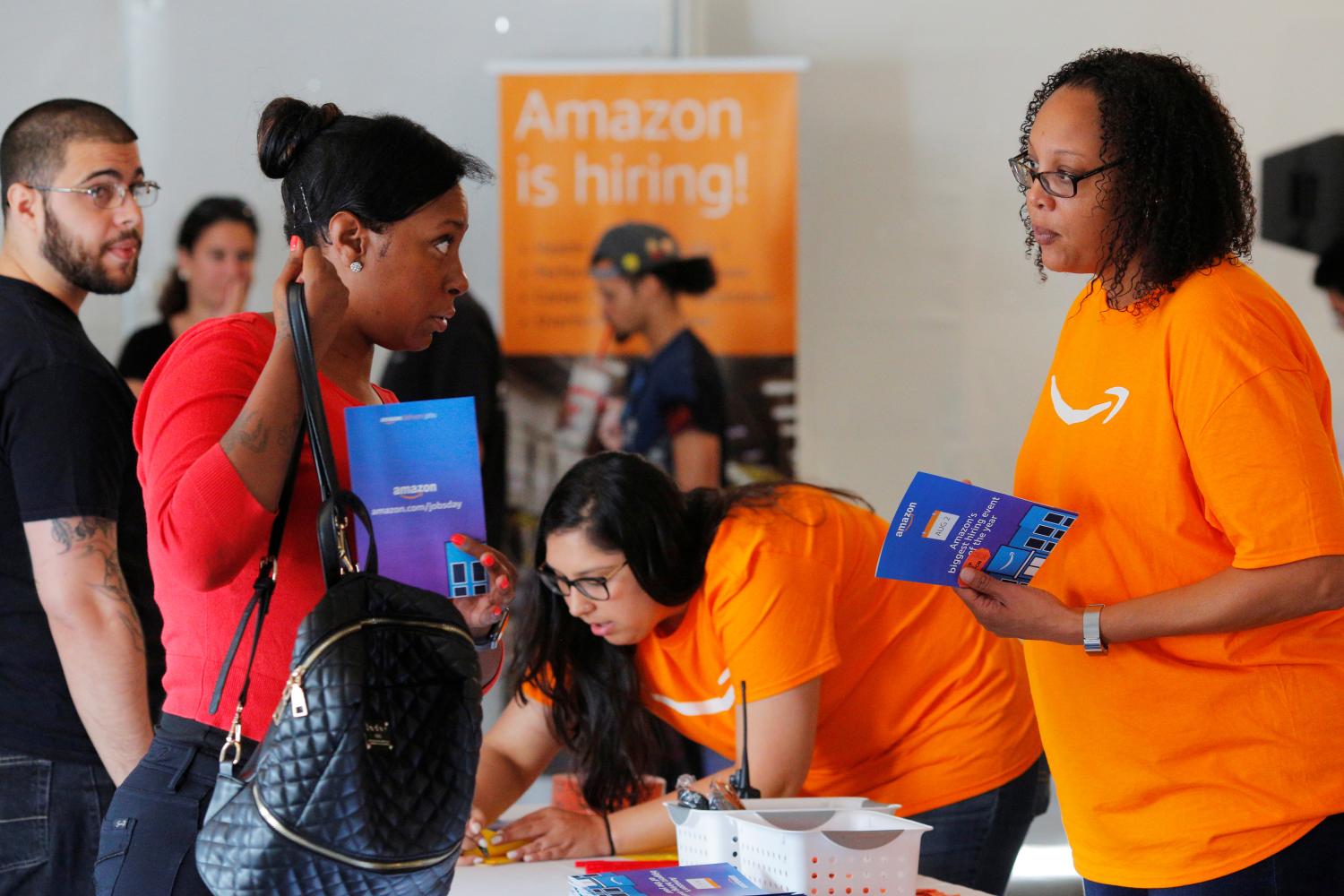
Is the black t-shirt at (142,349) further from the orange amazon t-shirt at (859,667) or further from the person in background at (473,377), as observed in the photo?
the orange amazon t-shirt at (859,667)


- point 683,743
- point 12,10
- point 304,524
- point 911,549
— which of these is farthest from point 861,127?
point 304,524

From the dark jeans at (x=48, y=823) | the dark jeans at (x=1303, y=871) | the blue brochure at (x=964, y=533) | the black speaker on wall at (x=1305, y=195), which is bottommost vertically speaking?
the dark jeans at (x=48, y=823)

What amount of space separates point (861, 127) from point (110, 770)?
3.29 meters

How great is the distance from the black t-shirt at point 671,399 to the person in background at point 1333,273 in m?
2.02

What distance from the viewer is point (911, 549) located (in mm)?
1553

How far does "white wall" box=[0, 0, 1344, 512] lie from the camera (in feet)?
14.5

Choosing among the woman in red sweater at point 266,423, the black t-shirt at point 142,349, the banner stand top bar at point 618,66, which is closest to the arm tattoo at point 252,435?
the woman in red sweater at point 266,423

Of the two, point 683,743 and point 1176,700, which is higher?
point 1176,700

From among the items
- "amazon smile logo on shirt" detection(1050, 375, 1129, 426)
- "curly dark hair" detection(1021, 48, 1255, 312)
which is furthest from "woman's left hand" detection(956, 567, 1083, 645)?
"curly dark hair" detection(1021, 48, 1255, 312)

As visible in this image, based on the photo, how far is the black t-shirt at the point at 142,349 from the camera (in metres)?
4.20

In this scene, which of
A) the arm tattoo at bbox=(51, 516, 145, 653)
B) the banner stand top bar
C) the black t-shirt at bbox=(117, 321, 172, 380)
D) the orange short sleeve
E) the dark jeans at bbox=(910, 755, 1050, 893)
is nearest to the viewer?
the arm tattoo at bbox=(51, 516, 145, 653)

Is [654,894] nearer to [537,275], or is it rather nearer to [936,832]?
[936,832]

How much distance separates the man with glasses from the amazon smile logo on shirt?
4.29ft

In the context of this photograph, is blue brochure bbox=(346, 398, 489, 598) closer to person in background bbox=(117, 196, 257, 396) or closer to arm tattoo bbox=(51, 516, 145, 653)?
arm tattoo bbox=(51, 516, 145, 653)
